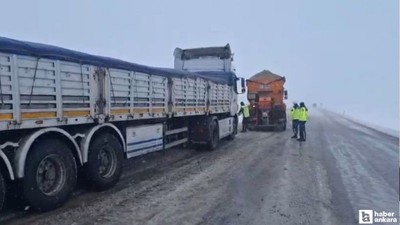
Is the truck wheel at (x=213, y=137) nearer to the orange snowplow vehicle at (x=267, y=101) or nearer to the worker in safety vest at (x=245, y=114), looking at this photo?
the worker in safety vest at (x=245, y=114)

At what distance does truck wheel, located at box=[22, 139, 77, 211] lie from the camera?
4797 millimetres

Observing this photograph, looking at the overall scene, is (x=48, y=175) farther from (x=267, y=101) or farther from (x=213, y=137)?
(x=267, y=101)

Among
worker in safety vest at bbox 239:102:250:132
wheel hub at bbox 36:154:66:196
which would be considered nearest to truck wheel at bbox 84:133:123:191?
wheel hub at bbox 36:154:66:196

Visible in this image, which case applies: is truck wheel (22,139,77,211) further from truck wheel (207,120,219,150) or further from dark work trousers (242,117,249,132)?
dark work trousers (242,117,249,132)

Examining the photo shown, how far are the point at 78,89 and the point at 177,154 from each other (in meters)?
5.47

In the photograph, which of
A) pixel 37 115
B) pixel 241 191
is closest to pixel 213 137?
pixel 241 191

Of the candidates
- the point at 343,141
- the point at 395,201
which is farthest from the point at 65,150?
the point at 343,141

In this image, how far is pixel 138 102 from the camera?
7.33 m

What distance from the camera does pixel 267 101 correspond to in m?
19.9

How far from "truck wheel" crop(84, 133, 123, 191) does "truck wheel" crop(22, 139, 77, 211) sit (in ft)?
1.62

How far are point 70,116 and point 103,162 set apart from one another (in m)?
1.30

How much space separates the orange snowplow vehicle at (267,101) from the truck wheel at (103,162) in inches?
547

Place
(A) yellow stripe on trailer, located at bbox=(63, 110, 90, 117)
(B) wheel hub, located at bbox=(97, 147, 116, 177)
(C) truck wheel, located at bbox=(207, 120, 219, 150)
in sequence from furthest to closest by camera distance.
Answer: (C) truck wheel, located at bbox=(207, 120, 219, 150)
(B) wheel hub, located at bbox=(97, 147, 116, 177)
(A) yellow stripe on trailer, located at bbox=(63, 110, 90, 117)

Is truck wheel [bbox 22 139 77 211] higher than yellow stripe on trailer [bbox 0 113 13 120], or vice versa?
yellow stripe on trailer [bbox 0 113 13 120]
